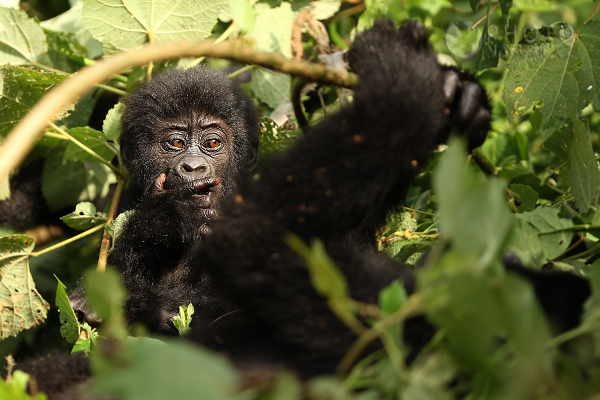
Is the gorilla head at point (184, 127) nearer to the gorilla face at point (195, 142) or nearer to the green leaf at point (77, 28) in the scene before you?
the gorilla face at point (195, 142)

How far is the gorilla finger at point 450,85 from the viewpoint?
1611 mm

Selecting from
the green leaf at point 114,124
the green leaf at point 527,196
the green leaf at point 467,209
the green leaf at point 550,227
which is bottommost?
the green leaf at point 114,124

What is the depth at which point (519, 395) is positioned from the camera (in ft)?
3.03

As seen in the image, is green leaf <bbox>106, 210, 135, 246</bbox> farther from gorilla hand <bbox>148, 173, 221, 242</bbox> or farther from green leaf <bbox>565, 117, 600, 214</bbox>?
green leaf <bbox>565, 117, 600, 214</bbox>

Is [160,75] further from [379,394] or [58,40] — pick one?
[379,394]

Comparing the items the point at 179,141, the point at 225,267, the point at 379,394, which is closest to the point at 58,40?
the point at 179,141

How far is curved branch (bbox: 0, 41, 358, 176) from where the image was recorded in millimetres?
1000

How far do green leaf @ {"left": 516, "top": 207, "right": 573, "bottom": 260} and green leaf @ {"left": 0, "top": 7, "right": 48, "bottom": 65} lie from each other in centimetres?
281

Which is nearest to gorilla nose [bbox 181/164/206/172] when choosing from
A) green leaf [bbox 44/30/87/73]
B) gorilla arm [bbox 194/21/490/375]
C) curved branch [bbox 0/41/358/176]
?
green leaf [bbox 44/30/87/73]

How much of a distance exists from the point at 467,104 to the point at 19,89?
2082 mm

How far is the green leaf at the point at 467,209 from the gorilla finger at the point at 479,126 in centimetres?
68

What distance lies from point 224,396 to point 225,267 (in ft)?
1.95

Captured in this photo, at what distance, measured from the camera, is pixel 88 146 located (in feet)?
9.74

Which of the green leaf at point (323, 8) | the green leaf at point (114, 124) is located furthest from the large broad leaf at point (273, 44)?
the green leaf at point (114, 124)
